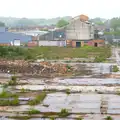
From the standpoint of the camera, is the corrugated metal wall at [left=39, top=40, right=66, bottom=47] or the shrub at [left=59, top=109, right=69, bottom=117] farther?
the corrugated metal wall at [left=39, top=40, right=66, bottom=47]

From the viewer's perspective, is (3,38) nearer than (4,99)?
No

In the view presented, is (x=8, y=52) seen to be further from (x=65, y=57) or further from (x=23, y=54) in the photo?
(x=65, y=57)

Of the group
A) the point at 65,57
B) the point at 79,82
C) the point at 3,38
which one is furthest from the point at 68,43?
the point at 79,82

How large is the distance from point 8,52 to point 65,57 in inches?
237

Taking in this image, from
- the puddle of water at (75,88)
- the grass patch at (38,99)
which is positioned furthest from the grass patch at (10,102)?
the puddle of water at (75,88)

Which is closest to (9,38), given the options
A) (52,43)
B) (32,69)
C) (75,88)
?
(52,43)

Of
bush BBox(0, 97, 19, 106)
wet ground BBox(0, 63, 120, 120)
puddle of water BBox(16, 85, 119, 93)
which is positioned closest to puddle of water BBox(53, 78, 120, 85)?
wet ground BBox(0, 63, 120, 120)

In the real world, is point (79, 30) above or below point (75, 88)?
above

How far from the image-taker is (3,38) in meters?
58.3

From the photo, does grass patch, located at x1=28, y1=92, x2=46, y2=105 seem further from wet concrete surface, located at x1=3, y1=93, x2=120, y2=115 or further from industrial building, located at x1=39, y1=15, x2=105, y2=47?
industrial building, located at x1=39, y1=15, x2=105, y2=47

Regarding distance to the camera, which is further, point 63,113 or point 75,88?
point 75,88

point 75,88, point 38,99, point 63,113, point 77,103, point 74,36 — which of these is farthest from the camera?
point 74,36

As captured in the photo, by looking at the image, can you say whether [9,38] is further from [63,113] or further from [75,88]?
[63,113]

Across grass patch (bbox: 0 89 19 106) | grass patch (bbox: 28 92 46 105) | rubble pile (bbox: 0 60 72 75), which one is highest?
rubble pile (bbox: 0 60 72 75)
